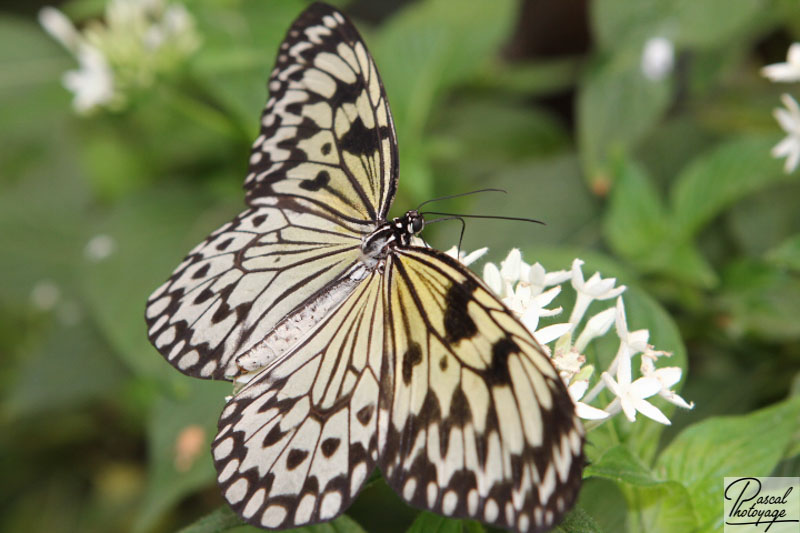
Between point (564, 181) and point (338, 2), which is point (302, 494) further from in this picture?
point (338, 2)

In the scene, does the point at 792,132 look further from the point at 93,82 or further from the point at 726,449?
the point at 93,82

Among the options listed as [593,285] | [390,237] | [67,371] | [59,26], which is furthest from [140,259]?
[593,285]

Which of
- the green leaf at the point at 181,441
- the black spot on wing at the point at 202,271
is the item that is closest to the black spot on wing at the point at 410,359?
the black spot on wing at the point at 202,271

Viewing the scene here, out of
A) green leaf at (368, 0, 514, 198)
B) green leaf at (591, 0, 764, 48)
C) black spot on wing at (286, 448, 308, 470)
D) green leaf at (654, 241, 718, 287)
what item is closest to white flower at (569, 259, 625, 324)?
black spot on wing at (286, 448, 308, 470)

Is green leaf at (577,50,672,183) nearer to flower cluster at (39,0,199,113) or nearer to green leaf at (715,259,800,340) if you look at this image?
green leaf at (715,259,800,340)

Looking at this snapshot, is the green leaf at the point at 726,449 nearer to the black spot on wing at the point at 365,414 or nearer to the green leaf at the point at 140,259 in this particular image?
the black spot on wing at the point at 365,414

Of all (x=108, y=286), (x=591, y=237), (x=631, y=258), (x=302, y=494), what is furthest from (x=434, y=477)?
(x=108, y=286)
